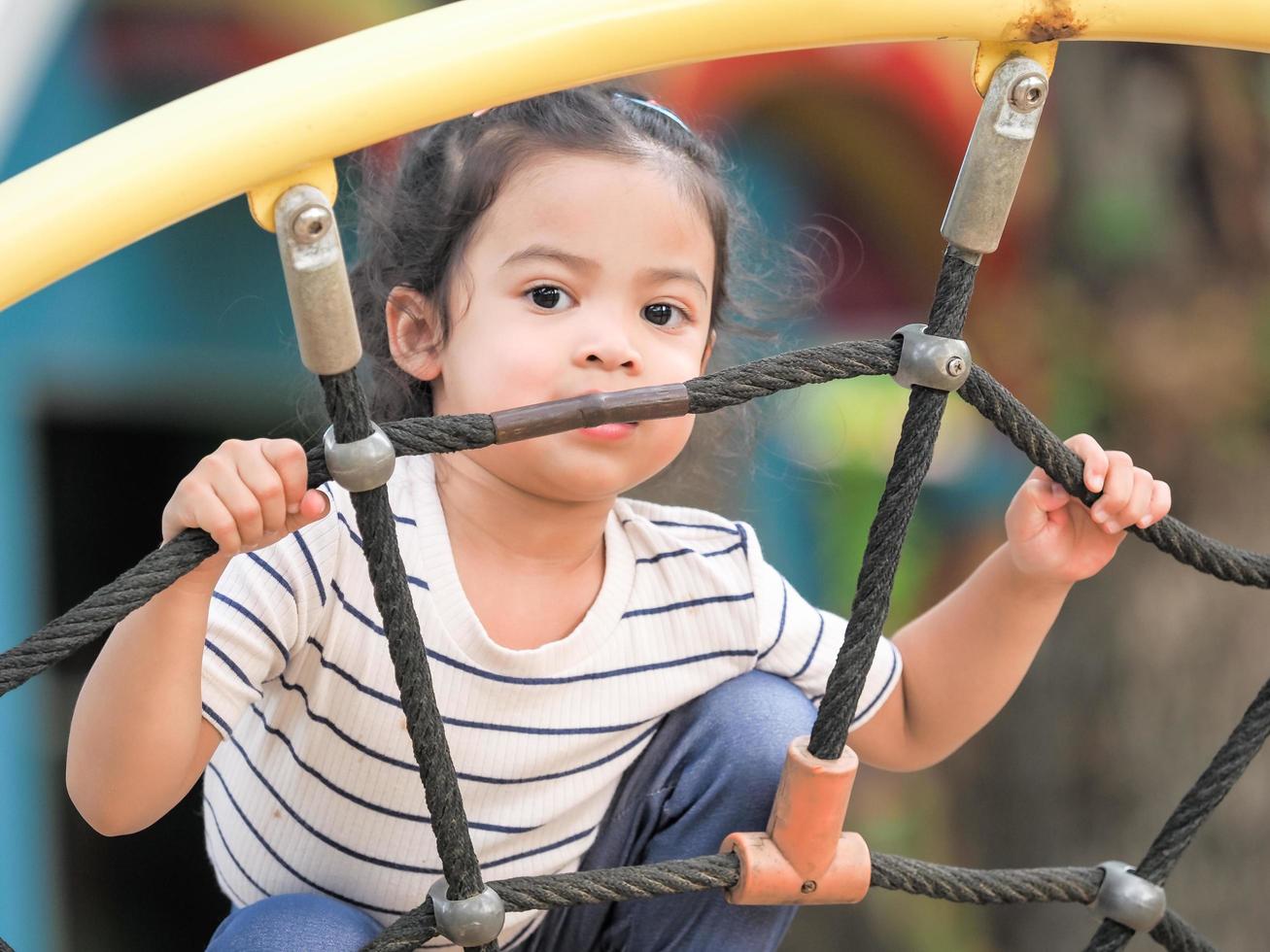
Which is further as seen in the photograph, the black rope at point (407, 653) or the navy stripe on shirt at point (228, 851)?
the navy stripe on shirt at point (228, 851)

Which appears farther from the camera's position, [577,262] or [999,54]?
[577,262]

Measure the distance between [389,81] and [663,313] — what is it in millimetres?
418

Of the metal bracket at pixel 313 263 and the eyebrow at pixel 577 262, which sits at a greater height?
→ the eyebrow at pixel 577 262

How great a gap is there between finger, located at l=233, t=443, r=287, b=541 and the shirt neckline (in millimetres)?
310

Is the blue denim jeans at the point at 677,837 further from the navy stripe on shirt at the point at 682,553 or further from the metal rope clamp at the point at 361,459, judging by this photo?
the metal rope clamp at the point at 361,459

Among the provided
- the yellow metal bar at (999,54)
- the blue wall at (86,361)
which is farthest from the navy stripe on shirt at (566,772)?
the blue wall at (86,361)

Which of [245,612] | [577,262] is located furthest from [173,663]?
[577,262]

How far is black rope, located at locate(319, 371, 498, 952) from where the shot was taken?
642 mm

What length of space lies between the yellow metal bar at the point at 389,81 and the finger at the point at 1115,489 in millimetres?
277

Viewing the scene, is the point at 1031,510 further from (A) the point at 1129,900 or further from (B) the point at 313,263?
(B) the point at 313,263

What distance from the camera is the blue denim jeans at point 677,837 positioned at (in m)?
0.93

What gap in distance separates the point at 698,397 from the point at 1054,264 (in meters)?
1.54

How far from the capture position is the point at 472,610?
3.35 ft

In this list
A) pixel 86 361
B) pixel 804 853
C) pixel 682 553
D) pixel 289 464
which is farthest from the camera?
pixel 86 361
